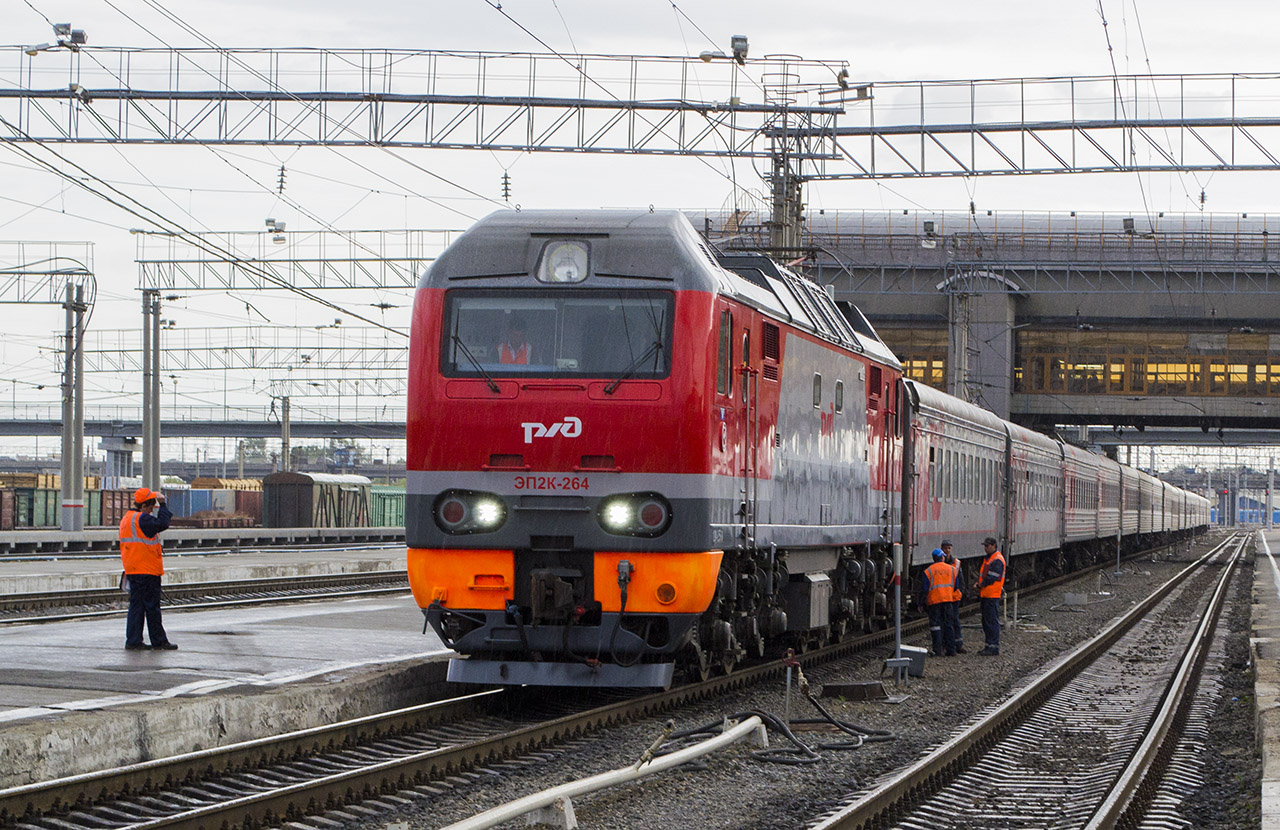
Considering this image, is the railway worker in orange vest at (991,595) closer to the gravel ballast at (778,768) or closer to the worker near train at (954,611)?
the worker near train at (954,611)

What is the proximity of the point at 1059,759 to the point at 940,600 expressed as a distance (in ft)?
23.7

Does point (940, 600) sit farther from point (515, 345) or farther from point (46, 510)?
point (46, 510)

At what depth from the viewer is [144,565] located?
44.6 ft

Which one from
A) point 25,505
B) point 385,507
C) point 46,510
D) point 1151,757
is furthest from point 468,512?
point 46,510

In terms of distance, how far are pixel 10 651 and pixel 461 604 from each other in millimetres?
4476

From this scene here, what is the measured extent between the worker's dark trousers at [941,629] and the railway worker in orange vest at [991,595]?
0.42 metres

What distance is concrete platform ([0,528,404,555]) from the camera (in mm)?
40594

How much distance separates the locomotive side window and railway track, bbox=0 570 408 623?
9.42 metres

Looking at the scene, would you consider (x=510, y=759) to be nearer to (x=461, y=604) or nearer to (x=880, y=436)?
(x=461, y=604)

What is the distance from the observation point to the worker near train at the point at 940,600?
18.5 m

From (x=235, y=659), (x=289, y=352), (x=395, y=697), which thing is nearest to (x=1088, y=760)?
(x=395, y=697)

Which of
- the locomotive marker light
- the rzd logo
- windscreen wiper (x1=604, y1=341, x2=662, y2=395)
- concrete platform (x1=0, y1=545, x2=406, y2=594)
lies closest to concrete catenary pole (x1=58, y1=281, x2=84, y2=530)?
concrete platform (x1=0, y1=545, x2=406, y2=594)

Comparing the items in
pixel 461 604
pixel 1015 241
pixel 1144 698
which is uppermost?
pixel 1015 241

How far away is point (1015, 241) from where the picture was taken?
6062cm
